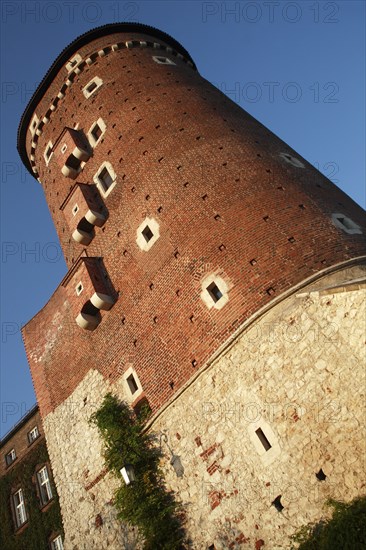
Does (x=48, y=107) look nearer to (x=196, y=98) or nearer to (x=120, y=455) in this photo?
(x=196, y=98)

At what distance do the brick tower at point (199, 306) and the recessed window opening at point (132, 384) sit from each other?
3 cm

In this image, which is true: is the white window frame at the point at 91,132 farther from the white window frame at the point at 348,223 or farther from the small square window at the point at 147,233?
the white window frame at the point at 348,223

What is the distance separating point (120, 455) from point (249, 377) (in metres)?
4.57

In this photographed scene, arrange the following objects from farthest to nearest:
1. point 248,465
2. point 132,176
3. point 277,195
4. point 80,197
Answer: point 80,197 → point 132,176 → point 277,195 → point 248,465

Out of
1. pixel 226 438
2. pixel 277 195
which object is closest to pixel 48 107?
pixel 277 195

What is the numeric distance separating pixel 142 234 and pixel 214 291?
144 inches

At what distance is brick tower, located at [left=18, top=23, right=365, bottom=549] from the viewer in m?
10.2

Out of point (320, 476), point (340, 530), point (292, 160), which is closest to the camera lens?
point (340, 530)

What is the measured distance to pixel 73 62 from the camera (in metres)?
22.7

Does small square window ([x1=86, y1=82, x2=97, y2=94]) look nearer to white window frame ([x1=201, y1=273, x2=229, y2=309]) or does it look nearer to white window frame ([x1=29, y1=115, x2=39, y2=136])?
white window frame ([x1=29, y1=115, x2=39, y2=136])

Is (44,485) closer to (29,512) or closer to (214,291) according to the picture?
(29,512)

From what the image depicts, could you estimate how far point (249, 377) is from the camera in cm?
1115

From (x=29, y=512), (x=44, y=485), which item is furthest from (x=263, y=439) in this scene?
(x=29, y=512)

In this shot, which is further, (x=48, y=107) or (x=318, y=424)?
(x=48, y=107)
